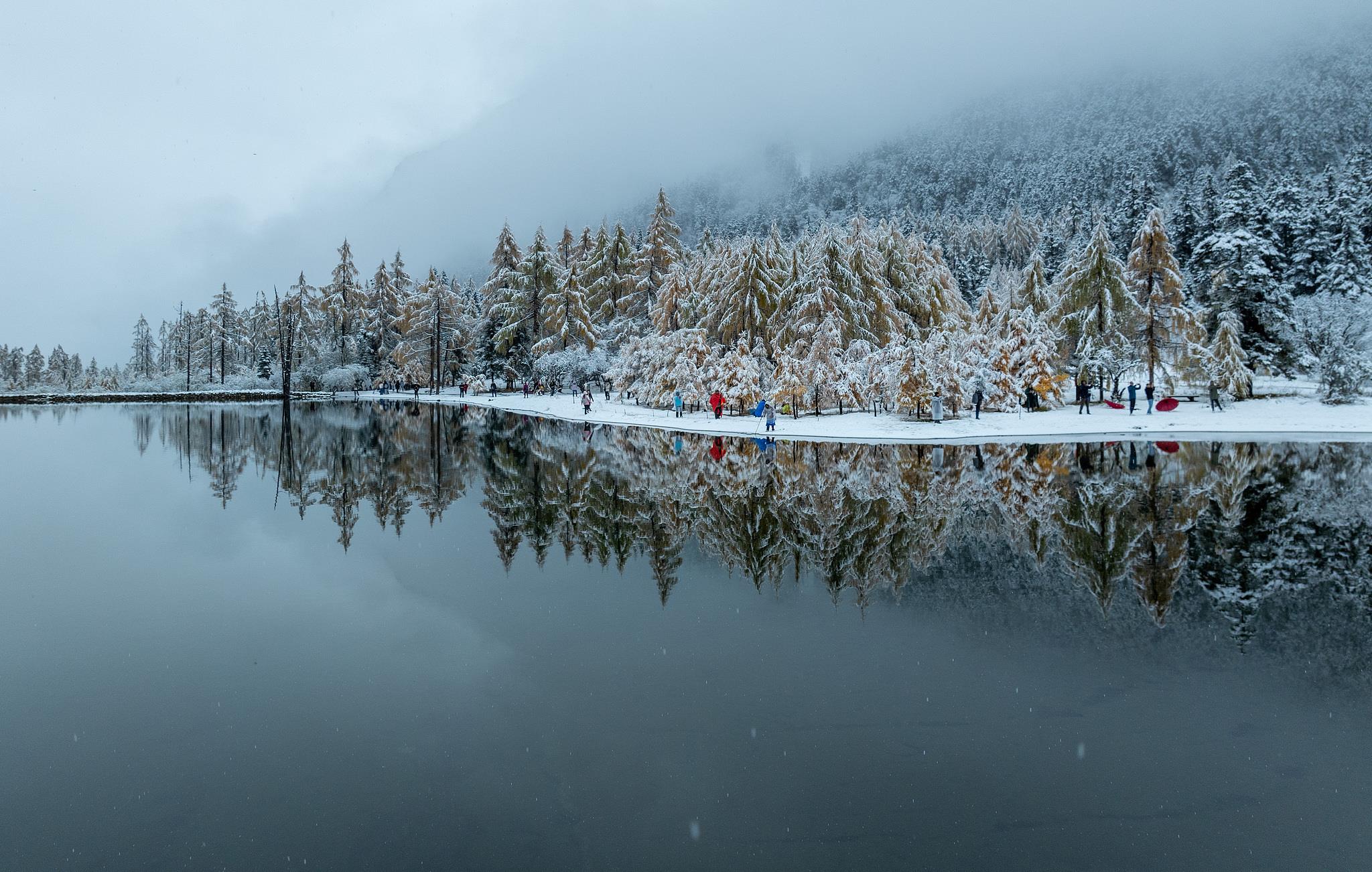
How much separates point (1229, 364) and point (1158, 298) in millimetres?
5172

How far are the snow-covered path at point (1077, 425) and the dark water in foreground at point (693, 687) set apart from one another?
17007 mm

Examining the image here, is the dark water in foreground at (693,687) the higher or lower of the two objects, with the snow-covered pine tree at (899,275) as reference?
lower

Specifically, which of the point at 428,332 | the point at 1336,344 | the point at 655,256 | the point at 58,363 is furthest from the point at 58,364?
the point at 1336,344

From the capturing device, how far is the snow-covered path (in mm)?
31875

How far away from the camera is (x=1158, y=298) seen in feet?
137

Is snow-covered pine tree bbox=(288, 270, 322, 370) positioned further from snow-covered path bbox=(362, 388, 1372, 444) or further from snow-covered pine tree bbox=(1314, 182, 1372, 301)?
snow-covered pine tree bbox=(1314, 182, 1372, 301)

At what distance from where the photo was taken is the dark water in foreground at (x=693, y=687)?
16.4ft

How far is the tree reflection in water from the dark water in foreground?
0.14 meters

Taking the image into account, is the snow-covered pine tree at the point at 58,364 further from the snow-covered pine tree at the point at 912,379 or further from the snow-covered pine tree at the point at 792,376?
the snow-covered pine tree at the point at 912,379

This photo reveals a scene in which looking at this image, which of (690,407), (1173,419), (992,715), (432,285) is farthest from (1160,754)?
(432,285)

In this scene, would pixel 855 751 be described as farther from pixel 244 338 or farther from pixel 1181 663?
pixel 244 338

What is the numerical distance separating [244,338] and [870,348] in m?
90.0

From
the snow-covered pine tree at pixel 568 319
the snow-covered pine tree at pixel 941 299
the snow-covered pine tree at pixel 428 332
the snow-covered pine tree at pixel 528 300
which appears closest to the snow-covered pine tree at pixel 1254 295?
the snow-covered pine tree at pixel 941 299

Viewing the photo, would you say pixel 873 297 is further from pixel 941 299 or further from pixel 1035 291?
pixel 1035 291
